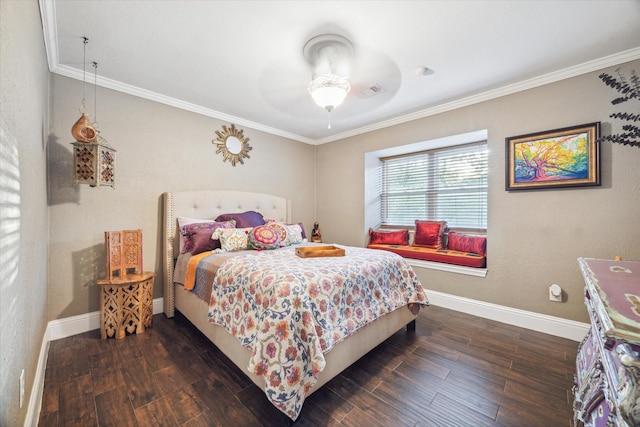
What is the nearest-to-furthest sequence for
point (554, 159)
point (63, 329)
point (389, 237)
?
point (63, 329)
point (554, 159)
point (389, 237)

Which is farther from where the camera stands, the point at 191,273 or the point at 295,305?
the point at 191,273

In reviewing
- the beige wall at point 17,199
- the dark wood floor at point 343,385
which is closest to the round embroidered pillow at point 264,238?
the dark wood floor at point 343,385

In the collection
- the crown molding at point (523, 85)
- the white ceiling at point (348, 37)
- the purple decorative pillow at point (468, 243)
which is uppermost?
the white ceiling at point (348, 37)

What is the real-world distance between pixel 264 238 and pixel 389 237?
2.08 m

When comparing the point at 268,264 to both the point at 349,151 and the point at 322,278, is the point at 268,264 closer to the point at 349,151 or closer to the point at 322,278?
the point at 322,278

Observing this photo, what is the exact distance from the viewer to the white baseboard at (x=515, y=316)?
2.32 meters

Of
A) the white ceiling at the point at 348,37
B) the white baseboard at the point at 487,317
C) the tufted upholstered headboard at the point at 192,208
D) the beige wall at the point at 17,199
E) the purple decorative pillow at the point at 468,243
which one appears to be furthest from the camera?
the purple decorative pillow at the point at 468,243

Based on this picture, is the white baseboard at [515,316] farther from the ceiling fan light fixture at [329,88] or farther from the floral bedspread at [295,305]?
the ceiling fan light fixture at [329,88]

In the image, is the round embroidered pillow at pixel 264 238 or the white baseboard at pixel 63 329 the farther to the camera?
the round embroidered pillow at pixel 264 238

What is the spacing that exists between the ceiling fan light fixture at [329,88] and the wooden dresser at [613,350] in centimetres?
191

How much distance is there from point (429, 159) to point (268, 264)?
307cm

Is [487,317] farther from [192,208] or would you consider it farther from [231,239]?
[192,208]

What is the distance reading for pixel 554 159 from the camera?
2.42 metres

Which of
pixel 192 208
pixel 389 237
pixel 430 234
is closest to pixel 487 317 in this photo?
pixel 430 234
